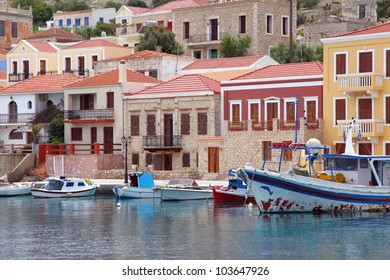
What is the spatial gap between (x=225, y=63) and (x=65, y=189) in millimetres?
17938

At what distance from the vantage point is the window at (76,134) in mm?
74125

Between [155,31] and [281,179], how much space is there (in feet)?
143

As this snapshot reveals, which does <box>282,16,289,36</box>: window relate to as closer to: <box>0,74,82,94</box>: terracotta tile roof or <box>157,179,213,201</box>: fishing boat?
<box>0,74,82,94</box>: terracotta tile roof

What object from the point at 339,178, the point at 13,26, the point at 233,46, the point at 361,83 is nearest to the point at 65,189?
the point at 361,83

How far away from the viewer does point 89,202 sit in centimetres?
5997

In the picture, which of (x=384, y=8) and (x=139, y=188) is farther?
(x=384, y=8)

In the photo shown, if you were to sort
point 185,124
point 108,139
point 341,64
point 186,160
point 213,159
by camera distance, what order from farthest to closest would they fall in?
point 108,139 < point 185,124 < point 186,160 < point 213,159 < point 341,64

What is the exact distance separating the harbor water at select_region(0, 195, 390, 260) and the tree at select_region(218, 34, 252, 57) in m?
29.1

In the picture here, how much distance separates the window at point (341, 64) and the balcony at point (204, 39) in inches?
1018

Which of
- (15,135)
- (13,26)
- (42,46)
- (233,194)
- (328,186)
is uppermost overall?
(13,26)

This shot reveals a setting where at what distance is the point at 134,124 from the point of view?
233 ft

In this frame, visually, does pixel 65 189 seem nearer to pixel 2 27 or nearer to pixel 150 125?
pixel 150 125

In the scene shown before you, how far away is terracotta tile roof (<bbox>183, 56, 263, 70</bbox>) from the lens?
2960 inches
